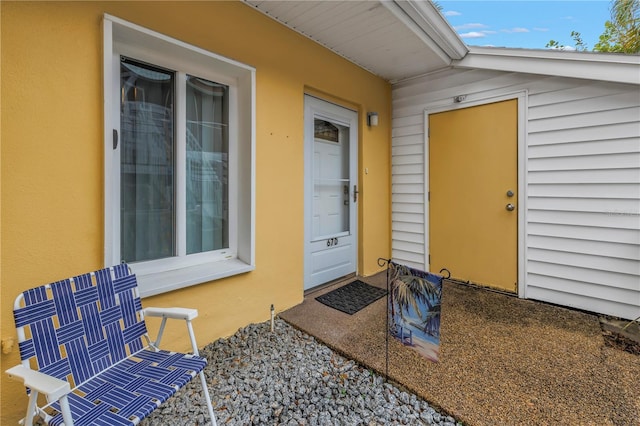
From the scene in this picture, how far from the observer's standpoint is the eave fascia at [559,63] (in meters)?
2.45

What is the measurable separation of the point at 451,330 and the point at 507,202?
1.68 meters

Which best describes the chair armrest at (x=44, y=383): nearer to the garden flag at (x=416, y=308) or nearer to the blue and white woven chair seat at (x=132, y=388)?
the blue and white woven chair seat at (x=132, y=388)

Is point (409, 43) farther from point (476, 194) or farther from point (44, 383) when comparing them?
point (44, 383)

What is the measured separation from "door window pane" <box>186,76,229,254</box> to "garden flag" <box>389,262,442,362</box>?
1517mm

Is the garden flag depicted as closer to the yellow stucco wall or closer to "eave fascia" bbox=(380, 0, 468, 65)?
the yellow stucco wall

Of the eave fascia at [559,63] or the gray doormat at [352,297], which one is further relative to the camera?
the gray doormat at [352,297]

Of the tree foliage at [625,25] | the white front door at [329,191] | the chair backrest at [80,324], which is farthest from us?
the tree foliage at [625,25]

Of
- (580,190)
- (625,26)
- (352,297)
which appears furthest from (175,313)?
(625,26)

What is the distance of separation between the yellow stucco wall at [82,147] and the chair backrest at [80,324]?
259 mm

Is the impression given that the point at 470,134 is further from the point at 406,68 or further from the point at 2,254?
the point at 2,254

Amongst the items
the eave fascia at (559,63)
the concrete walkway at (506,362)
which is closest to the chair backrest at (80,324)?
the concrete walkway at (506,362)

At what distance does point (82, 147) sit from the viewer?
1642 millimetres

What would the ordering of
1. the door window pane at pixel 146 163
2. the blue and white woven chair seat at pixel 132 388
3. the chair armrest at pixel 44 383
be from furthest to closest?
the door window pane at pixel 146 163 → the blue and white woven chair seat at pixel 132 388 → the chair armrest at pixel 44 383

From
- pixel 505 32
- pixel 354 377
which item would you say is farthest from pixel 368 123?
pixel 505 32
